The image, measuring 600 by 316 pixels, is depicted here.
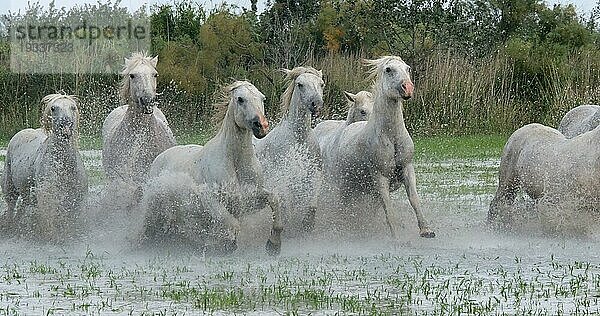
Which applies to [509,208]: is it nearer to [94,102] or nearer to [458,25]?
[94,102]

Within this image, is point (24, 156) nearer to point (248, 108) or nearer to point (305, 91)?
point (305, 91)

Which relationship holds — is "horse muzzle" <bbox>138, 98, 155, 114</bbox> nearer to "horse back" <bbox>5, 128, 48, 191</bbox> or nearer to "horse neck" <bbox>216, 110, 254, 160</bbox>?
"horse back" <bbox>5, 128, 48, 191</bbox>

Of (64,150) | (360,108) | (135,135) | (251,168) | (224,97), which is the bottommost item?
(251,168)

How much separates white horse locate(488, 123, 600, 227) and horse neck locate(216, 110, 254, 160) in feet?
10.2

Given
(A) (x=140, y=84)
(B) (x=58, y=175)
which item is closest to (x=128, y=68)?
(A) (x=140, y=84)

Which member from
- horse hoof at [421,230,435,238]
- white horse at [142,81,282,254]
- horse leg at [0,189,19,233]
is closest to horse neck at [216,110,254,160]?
white horse at [142,81,282,254]

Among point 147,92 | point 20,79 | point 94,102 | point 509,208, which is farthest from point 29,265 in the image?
point 20,79

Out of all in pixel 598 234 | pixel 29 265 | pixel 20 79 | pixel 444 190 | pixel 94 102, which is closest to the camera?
pixel 29 265

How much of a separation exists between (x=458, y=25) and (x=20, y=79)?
35.1 feet

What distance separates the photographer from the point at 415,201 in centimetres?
1171

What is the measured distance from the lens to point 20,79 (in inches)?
1110

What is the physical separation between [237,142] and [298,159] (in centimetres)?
140

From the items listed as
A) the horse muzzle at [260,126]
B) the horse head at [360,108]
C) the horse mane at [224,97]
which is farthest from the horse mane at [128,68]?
the horse head at [360,108]

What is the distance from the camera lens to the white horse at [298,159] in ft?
38.7
